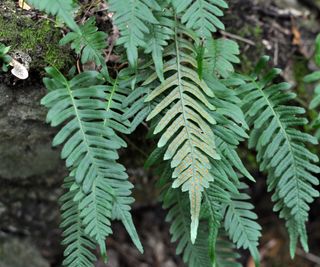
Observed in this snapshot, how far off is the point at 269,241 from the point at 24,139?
2.12m

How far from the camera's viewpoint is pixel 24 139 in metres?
2.29

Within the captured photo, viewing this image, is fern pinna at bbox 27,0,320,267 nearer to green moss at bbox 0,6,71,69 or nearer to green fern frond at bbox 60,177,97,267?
green fern frond at bbox 60,177,97,267

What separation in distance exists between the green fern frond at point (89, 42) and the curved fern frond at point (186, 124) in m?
0.24

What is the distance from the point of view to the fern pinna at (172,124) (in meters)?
1.75

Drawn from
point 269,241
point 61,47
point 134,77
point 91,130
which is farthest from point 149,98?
point 269,241

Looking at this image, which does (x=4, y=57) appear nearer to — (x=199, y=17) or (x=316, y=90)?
(x=199, y=17)

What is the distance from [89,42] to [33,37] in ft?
1.07

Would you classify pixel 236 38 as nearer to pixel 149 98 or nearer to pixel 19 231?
pixel 149 98

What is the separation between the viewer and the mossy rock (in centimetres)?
202

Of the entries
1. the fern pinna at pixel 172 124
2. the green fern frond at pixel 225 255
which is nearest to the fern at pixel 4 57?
the fern pinna at pixel 172 124

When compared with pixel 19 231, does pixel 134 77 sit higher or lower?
higher

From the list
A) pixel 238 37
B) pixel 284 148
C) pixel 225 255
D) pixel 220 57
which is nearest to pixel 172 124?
pixel 220 57

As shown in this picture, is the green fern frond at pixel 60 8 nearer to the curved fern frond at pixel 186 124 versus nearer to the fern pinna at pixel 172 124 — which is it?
the fern pinna at pixel 172 124

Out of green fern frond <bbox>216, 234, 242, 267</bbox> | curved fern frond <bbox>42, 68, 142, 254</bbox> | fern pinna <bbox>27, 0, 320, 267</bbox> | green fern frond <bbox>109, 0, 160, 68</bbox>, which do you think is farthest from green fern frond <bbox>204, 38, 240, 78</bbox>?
green fern frond <bbox>216, 234, 242, 267</bbox>
